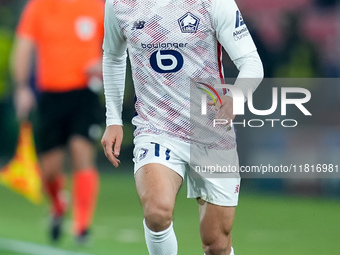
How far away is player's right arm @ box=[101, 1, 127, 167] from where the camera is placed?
18.5 ft

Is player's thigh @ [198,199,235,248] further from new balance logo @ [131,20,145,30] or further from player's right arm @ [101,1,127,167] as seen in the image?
new balance logo @ [131,20,145,30]

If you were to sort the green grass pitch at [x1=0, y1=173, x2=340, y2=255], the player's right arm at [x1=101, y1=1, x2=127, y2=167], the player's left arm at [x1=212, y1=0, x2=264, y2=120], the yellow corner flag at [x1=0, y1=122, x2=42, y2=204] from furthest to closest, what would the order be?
1. the yellow corner flag at [x1=0, y1=122, x2=42, y2=204]
2. the green grass pitch at [x1=0, y1=173, x2=340, y2=255]
3. the player's right arm at [x1=101, y1=1, x2=127, y2=167]
4. the player's left arm at [x1=212, y1=0, x2=264, y2=120]

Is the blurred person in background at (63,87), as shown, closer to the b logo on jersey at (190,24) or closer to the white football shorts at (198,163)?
the white football shorts at (198,163)

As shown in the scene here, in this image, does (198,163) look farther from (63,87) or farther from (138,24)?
(63,87)

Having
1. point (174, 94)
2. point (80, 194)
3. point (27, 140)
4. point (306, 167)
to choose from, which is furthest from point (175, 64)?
point (306, 167)

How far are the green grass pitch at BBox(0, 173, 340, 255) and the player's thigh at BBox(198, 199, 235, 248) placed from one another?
8.93 feet

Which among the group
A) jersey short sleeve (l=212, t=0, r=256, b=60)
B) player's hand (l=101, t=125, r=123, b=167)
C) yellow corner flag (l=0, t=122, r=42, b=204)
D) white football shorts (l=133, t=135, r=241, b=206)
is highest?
jersey short sleeve (l=212, t=0, r=256, b=60)

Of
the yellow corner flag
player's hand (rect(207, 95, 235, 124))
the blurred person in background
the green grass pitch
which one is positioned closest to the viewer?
player's hand (rect(207, 95, 235, 124))

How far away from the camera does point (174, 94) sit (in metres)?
5.56

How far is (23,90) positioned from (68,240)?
1.51 metres

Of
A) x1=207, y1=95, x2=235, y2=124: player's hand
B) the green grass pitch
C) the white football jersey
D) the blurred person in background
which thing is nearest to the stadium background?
the green grass pitch

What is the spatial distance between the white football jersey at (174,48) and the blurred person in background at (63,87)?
351 centimetres

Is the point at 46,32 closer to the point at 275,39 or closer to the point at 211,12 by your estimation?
the point at 211,12

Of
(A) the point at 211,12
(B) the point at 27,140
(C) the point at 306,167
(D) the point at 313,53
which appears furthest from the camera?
(D) the point at 313,53
